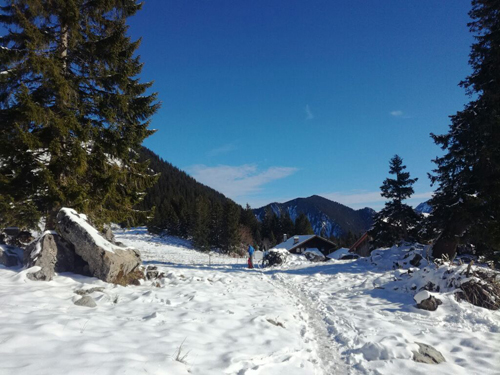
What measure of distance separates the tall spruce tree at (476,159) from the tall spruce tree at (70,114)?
15.2 metres

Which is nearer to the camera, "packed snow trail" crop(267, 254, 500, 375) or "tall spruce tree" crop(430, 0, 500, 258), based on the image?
"packed snow trail" crop(267, 254, 500, 375)

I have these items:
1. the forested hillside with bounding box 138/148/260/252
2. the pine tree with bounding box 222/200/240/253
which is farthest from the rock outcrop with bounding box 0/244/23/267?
the pine tree with bounding box 222/200/240/253

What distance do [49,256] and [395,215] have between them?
2573 centimetres

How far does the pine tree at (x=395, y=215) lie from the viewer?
927 inches

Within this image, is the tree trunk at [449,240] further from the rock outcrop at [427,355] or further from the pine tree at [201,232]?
the pine tree at [201,232]

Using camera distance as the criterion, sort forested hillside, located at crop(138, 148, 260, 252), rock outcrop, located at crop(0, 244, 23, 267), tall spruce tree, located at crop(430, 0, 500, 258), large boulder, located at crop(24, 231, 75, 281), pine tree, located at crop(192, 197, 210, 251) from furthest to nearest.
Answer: forested hillside, located at crop(138, 148, 260, 252), pine tree, located at crop(192, 197, 210, 251), tall spruce tree, located at crop(430, 0, 500, 258), rock outcrop, located at crop(0, 244, 23, 267), large boulder, located at crop(24, 231, 75, 281)

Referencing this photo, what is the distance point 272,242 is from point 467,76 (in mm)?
59632

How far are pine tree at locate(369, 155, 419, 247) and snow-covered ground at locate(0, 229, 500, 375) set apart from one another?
15711 millimetres

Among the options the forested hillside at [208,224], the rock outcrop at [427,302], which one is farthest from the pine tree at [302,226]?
the rock outcrop at [427,302]

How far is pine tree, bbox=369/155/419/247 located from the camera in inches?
927

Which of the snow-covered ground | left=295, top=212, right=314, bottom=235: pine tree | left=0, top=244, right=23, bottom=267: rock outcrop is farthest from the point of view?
left=295, top=212, right=314, bottom=235: pine tree

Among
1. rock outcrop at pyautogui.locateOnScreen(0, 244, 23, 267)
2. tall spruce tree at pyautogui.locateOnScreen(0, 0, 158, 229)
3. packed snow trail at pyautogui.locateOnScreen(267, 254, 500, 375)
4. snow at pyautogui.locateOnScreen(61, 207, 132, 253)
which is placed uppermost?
tall spruce tree at pyautogui.locateOnScreen(0, 0, 158, 229)

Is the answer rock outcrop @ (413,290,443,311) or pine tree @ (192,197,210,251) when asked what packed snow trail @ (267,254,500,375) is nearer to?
rock outcrop @ (413,290,443,311)

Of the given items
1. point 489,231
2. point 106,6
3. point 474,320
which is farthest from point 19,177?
point 489,231
